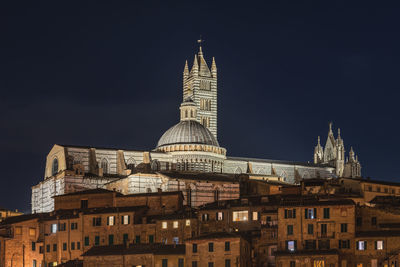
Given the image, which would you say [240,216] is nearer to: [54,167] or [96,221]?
[96,221]

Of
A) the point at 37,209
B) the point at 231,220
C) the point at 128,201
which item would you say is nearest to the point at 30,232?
the point at 128,201

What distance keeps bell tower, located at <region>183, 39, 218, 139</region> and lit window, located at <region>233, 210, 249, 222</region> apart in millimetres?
55131

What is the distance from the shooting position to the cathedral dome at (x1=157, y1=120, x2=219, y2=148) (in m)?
90.4

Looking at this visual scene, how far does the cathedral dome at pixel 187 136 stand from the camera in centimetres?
9038

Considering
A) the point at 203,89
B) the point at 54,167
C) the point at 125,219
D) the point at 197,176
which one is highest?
the point at 203,89

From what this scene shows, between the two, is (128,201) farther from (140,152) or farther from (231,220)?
(140,152)

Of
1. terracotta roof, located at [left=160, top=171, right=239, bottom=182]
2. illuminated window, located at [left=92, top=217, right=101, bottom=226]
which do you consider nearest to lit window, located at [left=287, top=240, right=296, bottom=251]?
illuminated window, located at [left=92, top=217, right=101, bottom=226]

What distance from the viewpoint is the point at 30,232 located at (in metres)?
59.3

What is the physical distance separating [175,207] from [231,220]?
5672 mm

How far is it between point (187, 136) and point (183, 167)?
3.76 m

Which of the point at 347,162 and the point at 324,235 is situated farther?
the point at 347,162

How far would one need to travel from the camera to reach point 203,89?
377 feet

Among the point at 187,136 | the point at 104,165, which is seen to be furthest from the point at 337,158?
the point at 104,165

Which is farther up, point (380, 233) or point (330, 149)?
point (330, 149)
